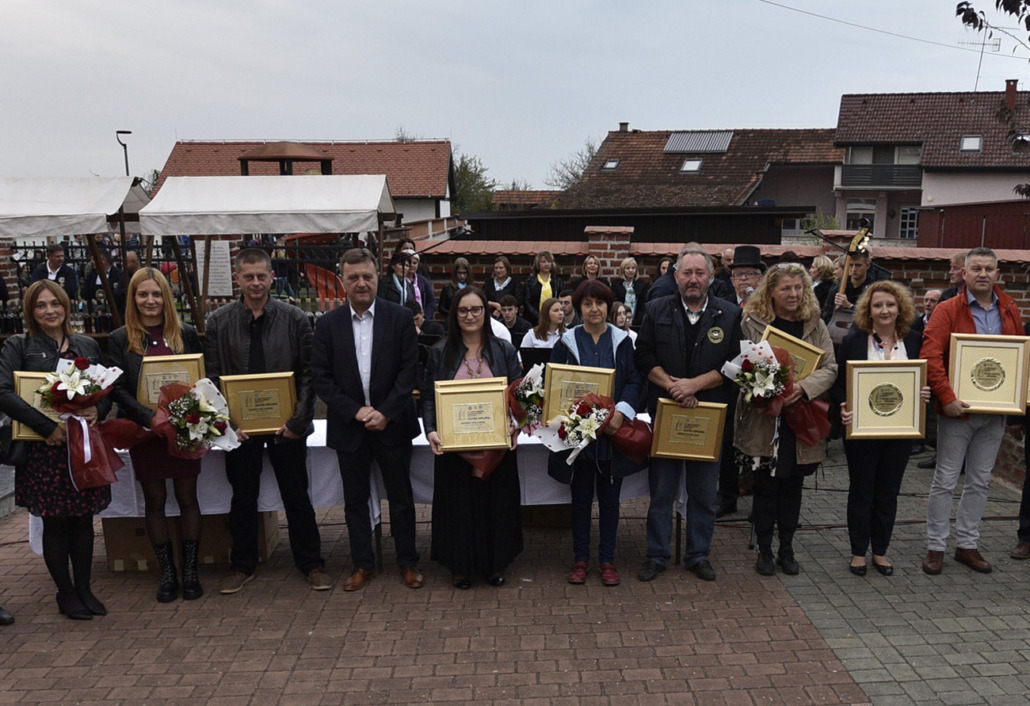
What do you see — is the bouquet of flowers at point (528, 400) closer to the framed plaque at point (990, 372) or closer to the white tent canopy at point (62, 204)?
the framed plaque at point (990, 372)

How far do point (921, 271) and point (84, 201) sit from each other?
10.7m

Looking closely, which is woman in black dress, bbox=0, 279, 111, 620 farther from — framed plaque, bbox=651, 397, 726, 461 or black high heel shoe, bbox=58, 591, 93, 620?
framed plaque, bbox=651, 397, 726, 461

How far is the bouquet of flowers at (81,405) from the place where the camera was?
4.37m

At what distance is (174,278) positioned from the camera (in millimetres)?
14211

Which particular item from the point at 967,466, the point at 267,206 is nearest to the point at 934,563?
the point at 967,466

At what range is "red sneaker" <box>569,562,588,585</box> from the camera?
5105 millimetres

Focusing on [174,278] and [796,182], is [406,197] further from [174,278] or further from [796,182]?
[174,278]

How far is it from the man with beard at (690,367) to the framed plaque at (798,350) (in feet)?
0.68

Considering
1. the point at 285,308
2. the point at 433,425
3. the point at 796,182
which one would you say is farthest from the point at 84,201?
the point at 796,182

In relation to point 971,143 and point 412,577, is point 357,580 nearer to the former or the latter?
point 412,577

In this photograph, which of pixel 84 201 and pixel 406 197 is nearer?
pixel 84 201

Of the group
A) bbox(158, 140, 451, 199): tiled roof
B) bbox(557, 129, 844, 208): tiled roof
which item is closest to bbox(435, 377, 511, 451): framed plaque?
bbox(557, 129, 844, 208): tiled roof

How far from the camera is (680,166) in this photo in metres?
40.7


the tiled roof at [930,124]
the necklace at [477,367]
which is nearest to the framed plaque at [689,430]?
the necklace at [477,367]
